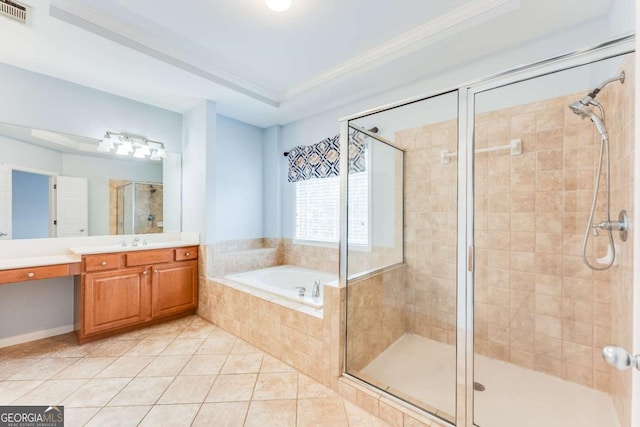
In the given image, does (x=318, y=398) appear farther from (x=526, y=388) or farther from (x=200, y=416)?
(x=526, y=388)

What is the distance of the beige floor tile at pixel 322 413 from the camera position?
5.36 ft

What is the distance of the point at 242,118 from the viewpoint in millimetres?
3725

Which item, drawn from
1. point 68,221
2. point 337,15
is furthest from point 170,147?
point 337,15

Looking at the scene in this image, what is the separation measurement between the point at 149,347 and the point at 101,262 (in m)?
0.92

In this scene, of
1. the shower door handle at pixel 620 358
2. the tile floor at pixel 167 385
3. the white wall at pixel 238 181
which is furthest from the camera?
the white wall at pixel 238 181

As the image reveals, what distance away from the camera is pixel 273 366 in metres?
2.23

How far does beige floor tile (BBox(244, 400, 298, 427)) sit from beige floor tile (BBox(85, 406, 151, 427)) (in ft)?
2.15

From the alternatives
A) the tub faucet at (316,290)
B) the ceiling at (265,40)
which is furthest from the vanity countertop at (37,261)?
the tub faucet at (316,290)

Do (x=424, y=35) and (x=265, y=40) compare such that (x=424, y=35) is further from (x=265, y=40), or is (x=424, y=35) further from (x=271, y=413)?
(x=271, y=413)

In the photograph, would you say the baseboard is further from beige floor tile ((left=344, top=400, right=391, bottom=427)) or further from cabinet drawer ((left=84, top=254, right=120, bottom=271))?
beige floor tile ((left=344, top=400, right=391, bottom=427))

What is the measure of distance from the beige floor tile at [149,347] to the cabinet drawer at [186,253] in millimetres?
875

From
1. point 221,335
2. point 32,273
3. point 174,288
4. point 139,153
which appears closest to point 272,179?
point 139,153

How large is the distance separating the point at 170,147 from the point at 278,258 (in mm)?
2005

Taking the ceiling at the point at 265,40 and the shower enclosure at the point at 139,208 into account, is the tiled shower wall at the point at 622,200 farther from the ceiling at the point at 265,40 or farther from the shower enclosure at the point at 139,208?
the shower enclosure at the point at 139,208
